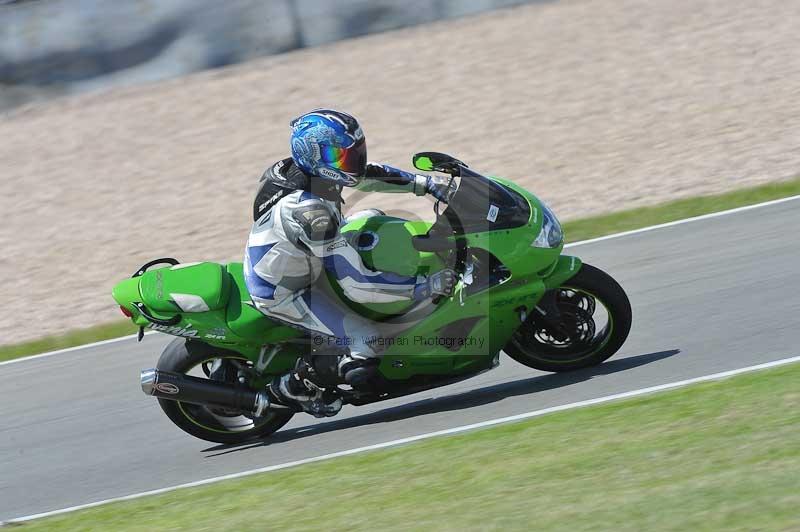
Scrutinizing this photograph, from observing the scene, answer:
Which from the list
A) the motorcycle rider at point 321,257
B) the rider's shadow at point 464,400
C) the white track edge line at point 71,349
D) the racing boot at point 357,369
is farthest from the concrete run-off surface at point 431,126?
the racing boot at point 357,369

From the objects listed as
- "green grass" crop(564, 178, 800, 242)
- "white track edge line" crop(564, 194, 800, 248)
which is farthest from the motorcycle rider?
"green grass" crop(564, 178, 800, 242)

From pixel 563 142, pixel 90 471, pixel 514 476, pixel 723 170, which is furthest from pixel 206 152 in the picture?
pixel 514 476

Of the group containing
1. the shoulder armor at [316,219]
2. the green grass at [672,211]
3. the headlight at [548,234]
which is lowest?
the green grass at [672,211]

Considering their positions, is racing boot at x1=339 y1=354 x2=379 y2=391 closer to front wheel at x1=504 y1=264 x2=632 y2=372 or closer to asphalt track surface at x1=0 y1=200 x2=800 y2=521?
asphalt track surface at x1=0 y1=200 x2=800 y2=521

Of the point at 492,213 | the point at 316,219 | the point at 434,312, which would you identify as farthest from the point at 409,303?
the point at 316,219

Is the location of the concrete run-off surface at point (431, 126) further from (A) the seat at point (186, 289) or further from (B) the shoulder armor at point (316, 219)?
(B) the shoulder armor at point (316, 219)

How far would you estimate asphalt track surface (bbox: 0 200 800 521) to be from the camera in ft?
21.6

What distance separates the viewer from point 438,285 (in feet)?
20.7

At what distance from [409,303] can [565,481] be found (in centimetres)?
164

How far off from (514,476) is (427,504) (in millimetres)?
445

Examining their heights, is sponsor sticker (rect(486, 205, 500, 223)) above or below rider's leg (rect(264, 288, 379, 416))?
above

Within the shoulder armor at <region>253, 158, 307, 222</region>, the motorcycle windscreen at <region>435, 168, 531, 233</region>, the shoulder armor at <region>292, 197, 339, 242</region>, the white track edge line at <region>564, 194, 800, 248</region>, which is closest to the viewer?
the shoulder armor at <region>292, 197, 339, 242</region>

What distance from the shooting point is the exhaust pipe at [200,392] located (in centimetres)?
655

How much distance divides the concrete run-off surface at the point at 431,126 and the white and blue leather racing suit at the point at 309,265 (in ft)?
13.6
